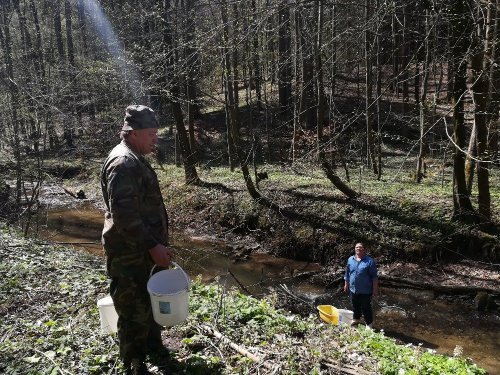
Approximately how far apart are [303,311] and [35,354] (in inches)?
212

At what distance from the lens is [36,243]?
977 centimetres

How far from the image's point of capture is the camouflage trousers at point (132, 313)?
3729 mm

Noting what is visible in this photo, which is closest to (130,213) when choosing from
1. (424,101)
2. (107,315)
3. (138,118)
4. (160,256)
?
(160,256)

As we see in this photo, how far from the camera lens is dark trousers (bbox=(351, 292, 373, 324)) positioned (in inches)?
357

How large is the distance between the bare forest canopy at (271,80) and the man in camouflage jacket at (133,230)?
2.14 m

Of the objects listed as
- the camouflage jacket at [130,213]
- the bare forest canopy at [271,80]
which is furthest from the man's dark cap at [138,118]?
the bare forest canopy at [271,80]

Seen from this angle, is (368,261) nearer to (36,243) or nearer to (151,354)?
(151,354)

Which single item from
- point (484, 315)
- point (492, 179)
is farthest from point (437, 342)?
point (492, 179)

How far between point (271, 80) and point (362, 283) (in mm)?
8760

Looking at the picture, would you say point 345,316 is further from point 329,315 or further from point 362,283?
point 362,283

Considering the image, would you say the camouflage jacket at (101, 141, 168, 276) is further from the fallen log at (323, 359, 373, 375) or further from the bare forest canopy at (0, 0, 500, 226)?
the bare forest canopy at (0, 0, 500, 226)

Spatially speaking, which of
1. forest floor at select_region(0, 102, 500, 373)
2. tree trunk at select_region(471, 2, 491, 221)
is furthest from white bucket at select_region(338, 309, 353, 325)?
tree trunk at select_region(471, 2, 491, 221)

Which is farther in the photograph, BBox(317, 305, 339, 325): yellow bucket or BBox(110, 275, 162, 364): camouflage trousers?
BBox(317, 305, 339, 325): yellow bucket

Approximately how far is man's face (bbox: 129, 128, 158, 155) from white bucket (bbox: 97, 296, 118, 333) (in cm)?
162
